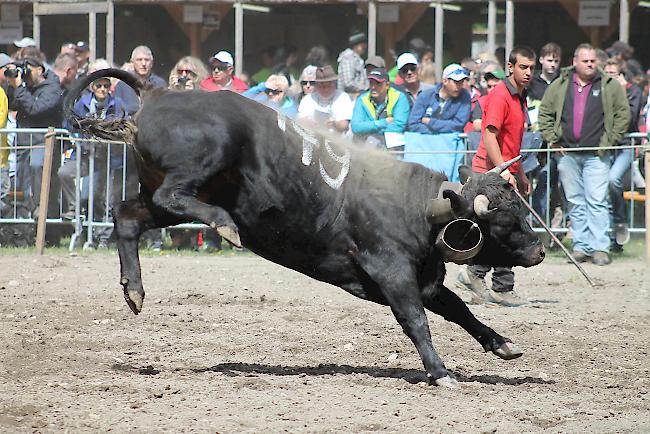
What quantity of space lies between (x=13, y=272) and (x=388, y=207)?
18.0ft

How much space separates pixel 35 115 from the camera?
44.3 ft

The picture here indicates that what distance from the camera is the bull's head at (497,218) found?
6744 mm

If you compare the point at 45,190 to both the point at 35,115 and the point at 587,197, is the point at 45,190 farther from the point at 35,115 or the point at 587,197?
the point at 587,197

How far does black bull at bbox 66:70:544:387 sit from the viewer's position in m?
6.41

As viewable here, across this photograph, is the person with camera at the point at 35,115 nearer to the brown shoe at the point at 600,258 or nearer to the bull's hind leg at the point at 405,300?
the brown shoe at the point at 600,258

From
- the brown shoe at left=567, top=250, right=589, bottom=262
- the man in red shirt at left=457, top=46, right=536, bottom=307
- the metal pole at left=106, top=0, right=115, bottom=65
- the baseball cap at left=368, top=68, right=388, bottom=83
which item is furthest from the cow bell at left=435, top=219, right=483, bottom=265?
the metal pole at left=106, top=0, right=115, bottom=65

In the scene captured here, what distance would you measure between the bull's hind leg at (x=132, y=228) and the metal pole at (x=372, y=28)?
10350 millimetres

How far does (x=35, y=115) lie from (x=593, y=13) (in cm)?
790

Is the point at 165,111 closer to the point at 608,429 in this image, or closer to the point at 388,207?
the point at 388,207

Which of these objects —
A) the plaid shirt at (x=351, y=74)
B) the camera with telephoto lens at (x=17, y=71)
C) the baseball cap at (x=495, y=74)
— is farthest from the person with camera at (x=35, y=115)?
the baseball cap at (x=495, y=74)

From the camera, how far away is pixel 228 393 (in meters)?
6.27

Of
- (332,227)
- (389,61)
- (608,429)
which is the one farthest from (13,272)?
(389,61)

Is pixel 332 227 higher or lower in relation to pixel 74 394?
higher

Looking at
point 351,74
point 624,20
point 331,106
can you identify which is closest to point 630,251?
point 331,106
